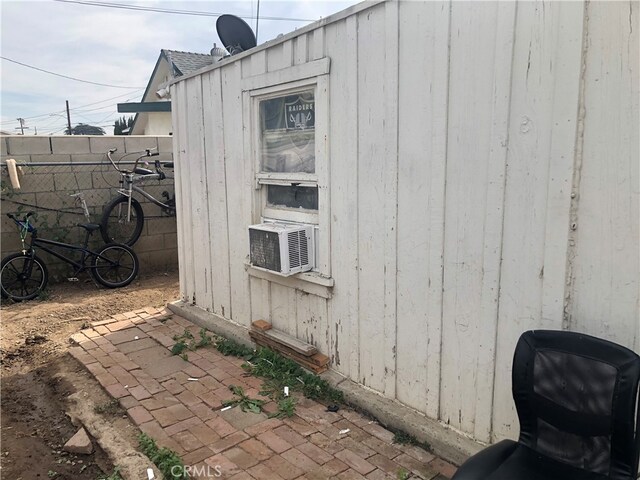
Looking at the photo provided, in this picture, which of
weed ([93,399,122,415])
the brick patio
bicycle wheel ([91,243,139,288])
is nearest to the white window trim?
the brick patio

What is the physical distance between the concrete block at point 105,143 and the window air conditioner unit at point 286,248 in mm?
4338

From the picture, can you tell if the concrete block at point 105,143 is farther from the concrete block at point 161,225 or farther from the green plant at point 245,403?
the green plant at point 245,403

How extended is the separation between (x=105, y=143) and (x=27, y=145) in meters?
0.98

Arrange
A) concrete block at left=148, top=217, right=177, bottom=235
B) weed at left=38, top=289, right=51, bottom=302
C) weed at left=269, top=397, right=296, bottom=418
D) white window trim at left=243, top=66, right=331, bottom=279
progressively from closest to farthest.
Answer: weed at left=269, top=397, right=296, bottom=418
white window trim at left=243, top=66, right=331, bottom=279
weed at left=38, top=289, right=51, bottom=302
concrete block at left=148, top=217, right=177, bottom=235

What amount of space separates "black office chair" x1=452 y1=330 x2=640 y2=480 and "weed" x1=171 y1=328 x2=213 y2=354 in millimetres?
2791

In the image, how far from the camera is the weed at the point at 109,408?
127 inches

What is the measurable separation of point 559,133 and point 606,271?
0.61m

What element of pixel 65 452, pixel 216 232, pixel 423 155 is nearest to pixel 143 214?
pixel 216 232

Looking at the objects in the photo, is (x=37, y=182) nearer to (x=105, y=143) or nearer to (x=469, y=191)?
(x=105, y=143)

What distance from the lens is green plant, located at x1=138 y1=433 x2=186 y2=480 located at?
2.50 metres

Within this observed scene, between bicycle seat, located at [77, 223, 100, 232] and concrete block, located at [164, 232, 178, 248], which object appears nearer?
bicycle seat, located at [77, 223, 100, 232]

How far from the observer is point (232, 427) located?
2.96 m

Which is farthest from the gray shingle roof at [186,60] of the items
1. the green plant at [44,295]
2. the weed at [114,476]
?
the weed at [114,476]

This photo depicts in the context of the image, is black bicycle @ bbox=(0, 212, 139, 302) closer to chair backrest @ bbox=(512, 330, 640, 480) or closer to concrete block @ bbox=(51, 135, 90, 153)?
concrete block @ bbox=(51, 135, 90, 153)
